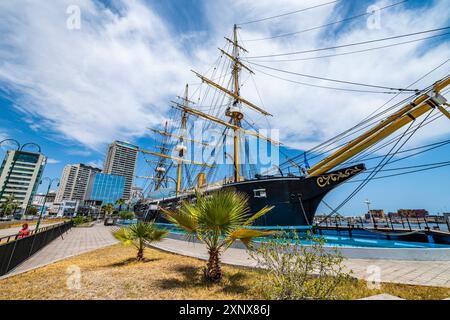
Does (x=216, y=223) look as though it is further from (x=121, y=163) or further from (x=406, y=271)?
(x=121, y=163)

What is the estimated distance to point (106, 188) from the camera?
486 ft

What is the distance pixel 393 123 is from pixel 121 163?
190 metres

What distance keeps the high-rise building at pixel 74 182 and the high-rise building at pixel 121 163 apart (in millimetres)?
11275

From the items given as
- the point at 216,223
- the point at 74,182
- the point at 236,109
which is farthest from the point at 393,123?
the point at 74,182

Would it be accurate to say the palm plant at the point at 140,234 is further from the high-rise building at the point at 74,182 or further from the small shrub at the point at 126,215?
the high-rise building at the point at 74,182

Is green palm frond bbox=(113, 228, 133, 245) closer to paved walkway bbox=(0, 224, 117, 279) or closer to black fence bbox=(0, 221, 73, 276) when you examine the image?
paved walkway bbox=(0, 224, 117, 279)

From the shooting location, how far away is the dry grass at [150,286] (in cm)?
435

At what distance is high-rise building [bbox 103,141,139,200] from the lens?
16350 cm

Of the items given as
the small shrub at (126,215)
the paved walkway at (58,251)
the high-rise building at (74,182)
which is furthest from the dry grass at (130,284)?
the high-rise building at (74,182)

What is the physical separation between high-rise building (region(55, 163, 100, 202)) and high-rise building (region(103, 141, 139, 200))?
37.0ft
